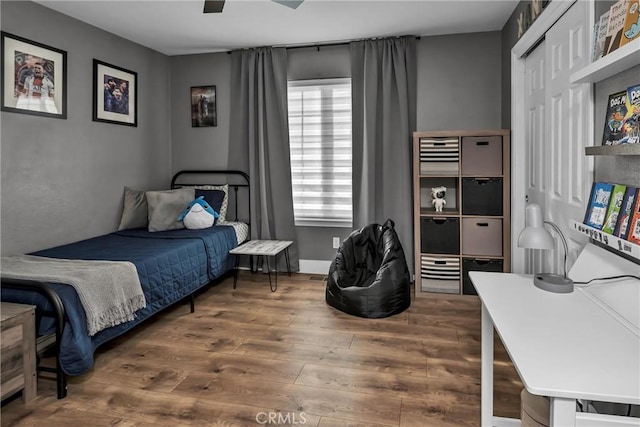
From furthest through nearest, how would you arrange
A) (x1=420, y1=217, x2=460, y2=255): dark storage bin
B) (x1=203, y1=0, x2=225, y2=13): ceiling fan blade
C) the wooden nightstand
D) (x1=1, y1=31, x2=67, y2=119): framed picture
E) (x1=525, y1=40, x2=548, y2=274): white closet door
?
(x1=420, y1=217, x2=460, y2=255): dark storage bin
(x1=1, y1=31, x2=67, y2=119): framed picture
(x1=525, y1=40, x2=548, y2=274): white closet door
(x1=203, y1=0, x2=225, y2=13): ceiling fan blade
the wooden nightstand

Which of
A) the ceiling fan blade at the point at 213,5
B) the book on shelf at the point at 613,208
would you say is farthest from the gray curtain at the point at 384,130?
the book on shelf at the point at 613,208

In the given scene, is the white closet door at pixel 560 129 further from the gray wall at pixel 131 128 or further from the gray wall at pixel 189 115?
the gray wall at pixel 189 115

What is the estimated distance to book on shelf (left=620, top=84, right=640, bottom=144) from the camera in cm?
145

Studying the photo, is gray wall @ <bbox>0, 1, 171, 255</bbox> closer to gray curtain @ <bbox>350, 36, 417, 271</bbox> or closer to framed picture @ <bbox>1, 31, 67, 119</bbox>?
framed picture @ <bbox>1, 31, 67, 119</bbox>

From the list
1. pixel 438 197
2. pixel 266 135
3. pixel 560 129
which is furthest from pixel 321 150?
pixel 560 129

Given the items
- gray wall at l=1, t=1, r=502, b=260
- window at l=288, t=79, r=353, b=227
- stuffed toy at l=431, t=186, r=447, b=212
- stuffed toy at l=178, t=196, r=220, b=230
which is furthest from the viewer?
window at l=288, t=79, r=353, b=227

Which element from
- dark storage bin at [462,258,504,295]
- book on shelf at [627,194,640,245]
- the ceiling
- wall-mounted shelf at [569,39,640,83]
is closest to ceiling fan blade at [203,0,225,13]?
the ceiling

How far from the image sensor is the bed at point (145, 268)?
7.12ft

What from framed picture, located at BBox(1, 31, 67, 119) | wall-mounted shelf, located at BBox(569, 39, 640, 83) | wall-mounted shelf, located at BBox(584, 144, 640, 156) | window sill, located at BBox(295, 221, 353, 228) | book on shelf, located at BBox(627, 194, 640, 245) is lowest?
window sill, located at BBox(295, 221, 353, 228)

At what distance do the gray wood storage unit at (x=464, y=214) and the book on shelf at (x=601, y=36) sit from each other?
1822mm

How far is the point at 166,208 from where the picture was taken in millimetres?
4098

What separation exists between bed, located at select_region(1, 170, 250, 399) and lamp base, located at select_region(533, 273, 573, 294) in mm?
2269

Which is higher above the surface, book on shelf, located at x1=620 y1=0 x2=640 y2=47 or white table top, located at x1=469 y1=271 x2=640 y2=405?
book on shelf, located at x1=620 y1=0 x2=640 y2=47

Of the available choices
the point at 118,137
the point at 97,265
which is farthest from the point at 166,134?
the point at 97,265
